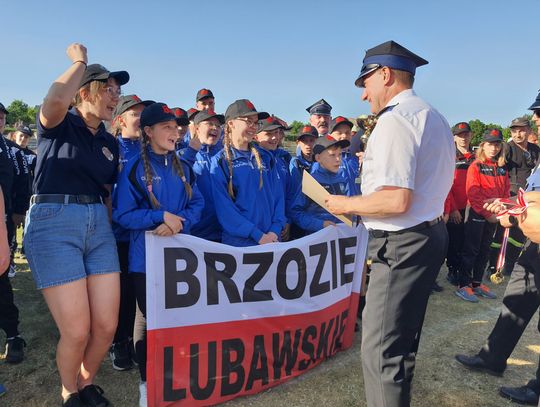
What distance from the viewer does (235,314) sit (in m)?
2.99

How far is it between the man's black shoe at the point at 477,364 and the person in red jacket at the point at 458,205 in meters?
2.91

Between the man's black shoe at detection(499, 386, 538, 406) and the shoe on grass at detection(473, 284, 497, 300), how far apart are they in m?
2.86

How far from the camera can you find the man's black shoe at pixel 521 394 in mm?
3086

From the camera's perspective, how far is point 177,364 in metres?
2.75

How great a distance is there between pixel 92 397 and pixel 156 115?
2.25 m

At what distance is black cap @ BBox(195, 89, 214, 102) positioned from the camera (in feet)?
20.8

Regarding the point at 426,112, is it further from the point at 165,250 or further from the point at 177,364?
the point at 177,364

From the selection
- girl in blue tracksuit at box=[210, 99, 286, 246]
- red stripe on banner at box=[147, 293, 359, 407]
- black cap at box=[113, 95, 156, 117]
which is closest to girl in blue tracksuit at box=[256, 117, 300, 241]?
girl in blue tracksuit at box=[210, 99, 286, 246]

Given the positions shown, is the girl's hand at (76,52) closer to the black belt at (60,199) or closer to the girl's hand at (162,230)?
the black belt at (60,199)

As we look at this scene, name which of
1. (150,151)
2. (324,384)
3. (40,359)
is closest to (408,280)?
(324,384)

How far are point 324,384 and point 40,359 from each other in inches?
105

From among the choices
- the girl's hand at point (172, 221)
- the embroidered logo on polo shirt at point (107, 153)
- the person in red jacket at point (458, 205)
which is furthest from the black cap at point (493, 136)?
the embroidered logo on polo shirt at point (107, 153)

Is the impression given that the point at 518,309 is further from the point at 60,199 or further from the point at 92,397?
the point at 60,199

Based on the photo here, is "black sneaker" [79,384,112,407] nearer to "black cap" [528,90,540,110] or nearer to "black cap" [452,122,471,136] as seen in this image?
"black cap" [528,90,540,110]
